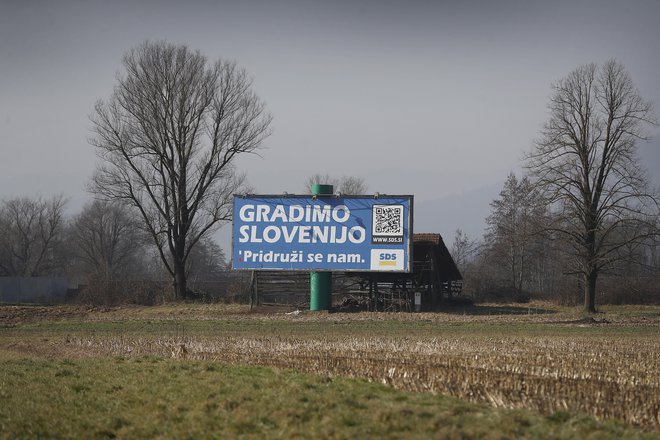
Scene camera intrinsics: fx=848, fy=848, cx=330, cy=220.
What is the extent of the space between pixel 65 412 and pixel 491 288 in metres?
51.9

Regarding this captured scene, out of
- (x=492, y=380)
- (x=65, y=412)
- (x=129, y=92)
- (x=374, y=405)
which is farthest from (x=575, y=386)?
(x=129, y=92)

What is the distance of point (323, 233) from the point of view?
150 ft

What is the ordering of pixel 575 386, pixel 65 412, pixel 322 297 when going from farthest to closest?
pixel 322 297 → pixel 575 386 → pixel 65 412

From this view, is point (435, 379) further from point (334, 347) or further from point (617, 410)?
point (334, 347)

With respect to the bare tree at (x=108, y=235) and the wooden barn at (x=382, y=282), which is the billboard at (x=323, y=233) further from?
the bare tree at (x=108, y=235)

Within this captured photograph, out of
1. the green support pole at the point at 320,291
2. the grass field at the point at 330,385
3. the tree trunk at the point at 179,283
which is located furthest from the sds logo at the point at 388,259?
the tree trunk at the point at 179,283

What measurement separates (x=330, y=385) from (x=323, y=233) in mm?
31361

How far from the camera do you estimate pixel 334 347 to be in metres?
23.0

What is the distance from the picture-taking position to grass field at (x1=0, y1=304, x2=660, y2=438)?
36.7 feet

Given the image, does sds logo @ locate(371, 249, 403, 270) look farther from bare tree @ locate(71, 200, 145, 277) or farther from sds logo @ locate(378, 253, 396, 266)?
bare tree @ locate(71, 200, 145, 277)

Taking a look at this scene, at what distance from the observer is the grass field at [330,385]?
1120cm

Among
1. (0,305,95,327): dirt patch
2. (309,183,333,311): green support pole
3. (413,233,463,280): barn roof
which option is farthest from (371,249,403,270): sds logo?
(0,305,95,327): dirt patch

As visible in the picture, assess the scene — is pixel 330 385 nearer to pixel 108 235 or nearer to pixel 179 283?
pixel 179 283

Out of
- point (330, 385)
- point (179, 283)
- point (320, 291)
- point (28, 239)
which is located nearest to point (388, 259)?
point (320, 291)
